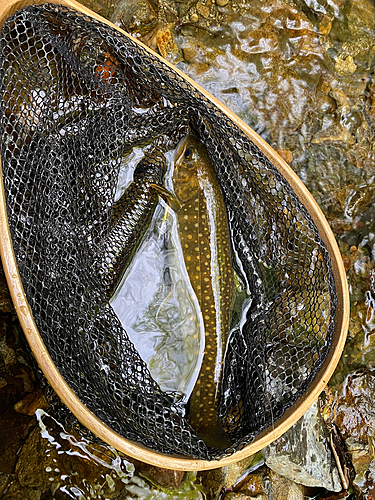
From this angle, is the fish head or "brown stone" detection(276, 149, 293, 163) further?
"brown stone" detection(276, 149, 293, 163)

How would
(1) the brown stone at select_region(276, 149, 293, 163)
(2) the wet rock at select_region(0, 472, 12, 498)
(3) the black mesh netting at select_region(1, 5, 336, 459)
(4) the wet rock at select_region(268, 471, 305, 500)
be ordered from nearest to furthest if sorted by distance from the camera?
(3) the black mesh netting at select_region(1, 5, 336, 459), (2) the wet rock at select_region(0, 472, 12, 498), (4) the wet rock at select_region(268, 471, 305, 500), (1) the brown stone at select_region(276, 149, 293, 163)

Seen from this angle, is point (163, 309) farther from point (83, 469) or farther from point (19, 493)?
point (19, 493)

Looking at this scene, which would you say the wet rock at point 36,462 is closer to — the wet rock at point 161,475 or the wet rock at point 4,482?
the wet rock at point 4,482

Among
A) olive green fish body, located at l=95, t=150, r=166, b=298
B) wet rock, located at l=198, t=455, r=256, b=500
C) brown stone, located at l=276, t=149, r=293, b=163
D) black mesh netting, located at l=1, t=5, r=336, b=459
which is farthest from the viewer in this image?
brown stone, located at l=276, t=149, r=293, b=163

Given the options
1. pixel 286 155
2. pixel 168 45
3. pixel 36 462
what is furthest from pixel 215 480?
pixel 168 45

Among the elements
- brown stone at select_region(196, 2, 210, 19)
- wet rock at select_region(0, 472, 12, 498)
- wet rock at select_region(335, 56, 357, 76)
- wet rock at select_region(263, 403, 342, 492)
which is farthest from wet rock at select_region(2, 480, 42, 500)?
wet rock at select_region(335, 56, 357, 76)

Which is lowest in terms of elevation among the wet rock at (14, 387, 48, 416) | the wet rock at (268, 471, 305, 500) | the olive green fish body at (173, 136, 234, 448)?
the wet rock at (14, 387, 48, 416)

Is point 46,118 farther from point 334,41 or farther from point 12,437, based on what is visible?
point 334,41

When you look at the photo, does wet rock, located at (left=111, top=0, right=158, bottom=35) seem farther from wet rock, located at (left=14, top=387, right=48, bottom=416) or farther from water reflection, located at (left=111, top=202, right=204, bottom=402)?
wet rock, located at (left=14, top=387, right=48, bottom=416)
